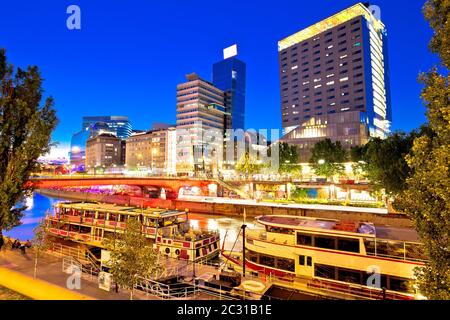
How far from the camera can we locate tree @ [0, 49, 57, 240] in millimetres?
14789

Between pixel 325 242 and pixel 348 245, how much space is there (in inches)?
57.2

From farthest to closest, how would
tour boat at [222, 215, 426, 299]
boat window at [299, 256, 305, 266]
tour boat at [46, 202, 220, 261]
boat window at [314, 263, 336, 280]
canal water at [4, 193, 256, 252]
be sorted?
canal water at [4, 193, 256, 252] → tour boat at [46, 202, 220, 261] → boat window at [299, 256, 305, 266] → boat window at [314, 263, 336, 280] → tour boat at [222, 215, 426, 299]

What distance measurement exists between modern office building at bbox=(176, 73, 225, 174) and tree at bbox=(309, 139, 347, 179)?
66970mm

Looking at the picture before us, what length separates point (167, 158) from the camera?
518 feet

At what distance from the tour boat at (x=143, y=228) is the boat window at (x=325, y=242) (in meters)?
10.2

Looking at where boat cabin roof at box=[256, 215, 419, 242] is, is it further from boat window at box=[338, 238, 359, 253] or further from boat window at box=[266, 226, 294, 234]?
boat window at box=[338, 238, 359, 253]

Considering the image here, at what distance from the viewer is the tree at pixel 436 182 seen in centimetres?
705

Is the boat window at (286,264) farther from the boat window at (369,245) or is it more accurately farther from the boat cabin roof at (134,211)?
the boat cabin roof at (134,211)

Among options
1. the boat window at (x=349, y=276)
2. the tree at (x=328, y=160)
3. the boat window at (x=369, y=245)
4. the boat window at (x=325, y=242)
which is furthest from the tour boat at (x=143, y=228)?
the tree at (x=328, y=160)

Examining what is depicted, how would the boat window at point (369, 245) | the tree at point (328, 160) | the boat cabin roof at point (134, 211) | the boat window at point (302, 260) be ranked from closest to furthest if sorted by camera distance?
the boat window at point (369, 245), the boat window at point (302, 260), the boat cabin roof at point (134, 211), the tree at point (328, 160)

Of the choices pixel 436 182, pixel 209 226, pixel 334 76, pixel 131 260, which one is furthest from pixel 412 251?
pixel 334 76

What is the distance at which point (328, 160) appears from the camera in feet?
265

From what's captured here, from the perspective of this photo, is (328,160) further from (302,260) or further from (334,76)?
(334,76)

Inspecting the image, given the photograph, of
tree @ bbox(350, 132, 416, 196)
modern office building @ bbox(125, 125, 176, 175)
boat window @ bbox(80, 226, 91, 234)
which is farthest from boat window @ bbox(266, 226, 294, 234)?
modern office building @ bbox(125, 125, 176, 175)
